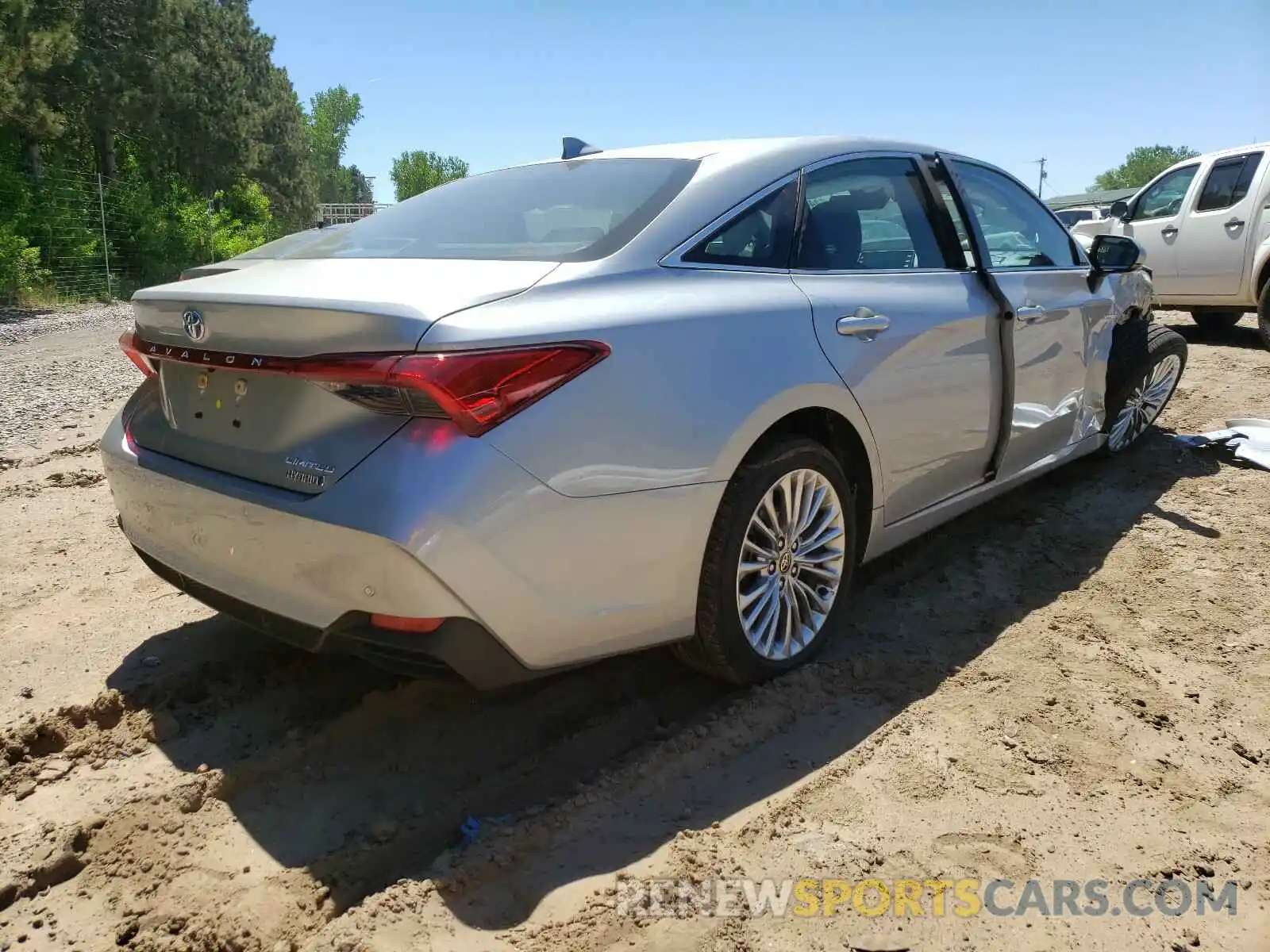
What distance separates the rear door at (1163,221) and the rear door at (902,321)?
23.6 feet

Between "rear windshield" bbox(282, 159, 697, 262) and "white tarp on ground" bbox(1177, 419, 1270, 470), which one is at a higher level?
"rear windshield" bbox(282, 159, 697, 262)

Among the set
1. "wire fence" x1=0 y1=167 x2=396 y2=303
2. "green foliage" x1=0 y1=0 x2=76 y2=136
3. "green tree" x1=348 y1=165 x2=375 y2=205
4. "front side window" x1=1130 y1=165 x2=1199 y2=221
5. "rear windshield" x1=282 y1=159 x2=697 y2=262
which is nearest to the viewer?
"rear windshield" x1=282 y1=159 x2=697 y2=262

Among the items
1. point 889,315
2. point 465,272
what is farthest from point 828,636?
point 465,272

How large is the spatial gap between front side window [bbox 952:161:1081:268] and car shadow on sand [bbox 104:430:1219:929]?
1430mm

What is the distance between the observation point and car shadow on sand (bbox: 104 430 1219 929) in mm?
2250

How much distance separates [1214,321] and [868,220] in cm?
948

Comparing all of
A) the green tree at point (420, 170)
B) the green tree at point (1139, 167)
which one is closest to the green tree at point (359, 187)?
the green tree at point (420, 170)

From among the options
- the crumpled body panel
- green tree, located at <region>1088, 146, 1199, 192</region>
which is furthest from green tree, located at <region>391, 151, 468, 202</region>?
the crumpled body panel

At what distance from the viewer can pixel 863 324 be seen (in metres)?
2.99

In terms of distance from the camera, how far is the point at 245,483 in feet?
7.54

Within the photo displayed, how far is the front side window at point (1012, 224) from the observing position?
3924mm

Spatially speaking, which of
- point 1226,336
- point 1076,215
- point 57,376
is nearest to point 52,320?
point 57,376

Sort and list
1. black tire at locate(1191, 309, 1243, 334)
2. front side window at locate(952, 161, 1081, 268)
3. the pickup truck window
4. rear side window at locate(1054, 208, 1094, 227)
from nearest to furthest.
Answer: front side window at locate(952, 161, 1081, 268), the pickup truck window, black tire at locate(1191, 309, 1243, 334), rear side window at locate(1054, 208, 1094, 227)

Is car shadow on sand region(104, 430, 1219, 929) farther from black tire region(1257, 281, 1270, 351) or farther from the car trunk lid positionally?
black tire region(1257, 281, 1270, 351)
